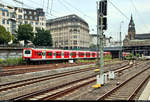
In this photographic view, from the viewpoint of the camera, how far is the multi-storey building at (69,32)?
97.1 m

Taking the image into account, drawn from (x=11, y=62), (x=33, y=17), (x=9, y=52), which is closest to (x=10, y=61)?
(x=11, y=62)

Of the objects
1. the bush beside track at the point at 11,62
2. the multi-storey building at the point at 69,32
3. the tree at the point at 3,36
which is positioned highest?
the multi-storey building at the point at 69,32

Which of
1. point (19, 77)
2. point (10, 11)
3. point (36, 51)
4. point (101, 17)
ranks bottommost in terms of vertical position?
point (19, 77)

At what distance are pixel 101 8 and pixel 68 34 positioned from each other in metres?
90.7

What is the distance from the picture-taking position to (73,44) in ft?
317

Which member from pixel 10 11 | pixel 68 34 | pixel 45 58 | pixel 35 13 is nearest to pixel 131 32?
pixel 68 34

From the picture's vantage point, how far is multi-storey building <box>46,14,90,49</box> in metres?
97.1

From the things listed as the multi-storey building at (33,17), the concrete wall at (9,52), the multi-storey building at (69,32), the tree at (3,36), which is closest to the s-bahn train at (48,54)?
the concrete wall at (9,52)

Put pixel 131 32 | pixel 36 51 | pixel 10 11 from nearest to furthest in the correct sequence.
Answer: pixel 36 51
pixel 10 11
pixel 131 32

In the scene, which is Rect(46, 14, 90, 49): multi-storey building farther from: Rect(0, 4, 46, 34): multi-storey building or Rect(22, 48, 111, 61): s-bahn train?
Rect(22, 48, 111, 61): s-bahn train

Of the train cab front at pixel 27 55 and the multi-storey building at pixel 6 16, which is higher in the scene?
the multi-storey building at pixel 6 16

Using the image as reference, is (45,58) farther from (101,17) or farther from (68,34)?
(68,34)

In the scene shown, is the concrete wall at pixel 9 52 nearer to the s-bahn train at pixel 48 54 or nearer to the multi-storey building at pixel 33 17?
the s-bahn train at pixel 48 54

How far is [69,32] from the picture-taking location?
99.3 m
